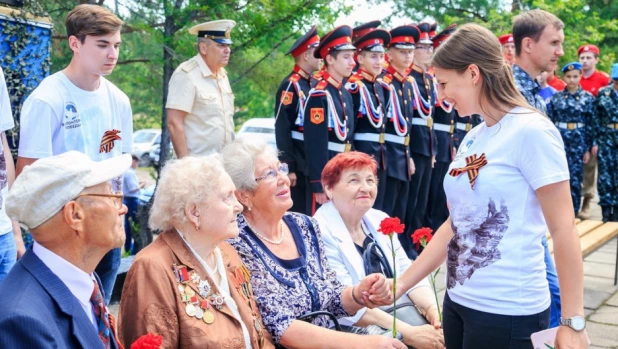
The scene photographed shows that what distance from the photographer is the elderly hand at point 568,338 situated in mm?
2338

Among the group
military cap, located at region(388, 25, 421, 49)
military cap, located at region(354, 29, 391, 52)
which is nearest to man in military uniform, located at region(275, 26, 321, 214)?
military cap, located at region(354, 29, 391, 52)

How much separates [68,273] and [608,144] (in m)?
8.27

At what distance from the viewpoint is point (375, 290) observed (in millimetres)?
3201

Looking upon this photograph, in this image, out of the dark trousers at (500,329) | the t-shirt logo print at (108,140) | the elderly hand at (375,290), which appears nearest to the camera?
the dark trousers at (500,329)

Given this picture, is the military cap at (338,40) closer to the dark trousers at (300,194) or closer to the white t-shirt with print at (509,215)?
the dark trousers at (300,194)

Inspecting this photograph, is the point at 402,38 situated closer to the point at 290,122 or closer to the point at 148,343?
the point at 290,122

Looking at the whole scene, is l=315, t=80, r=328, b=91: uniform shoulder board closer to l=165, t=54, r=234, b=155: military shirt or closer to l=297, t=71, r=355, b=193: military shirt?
l=297, t=71, r=355, b=193: military shirt

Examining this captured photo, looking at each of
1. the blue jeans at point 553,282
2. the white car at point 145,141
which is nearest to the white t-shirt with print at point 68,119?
the blue jeans at point 553,282

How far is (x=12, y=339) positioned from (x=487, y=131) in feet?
5.13

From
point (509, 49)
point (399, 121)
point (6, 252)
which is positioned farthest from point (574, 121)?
point (6, 252)

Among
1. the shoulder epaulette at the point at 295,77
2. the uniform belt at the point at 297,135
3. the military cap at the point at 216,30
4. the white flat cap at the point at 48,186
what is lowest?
the uniform belt at the point at 297,135

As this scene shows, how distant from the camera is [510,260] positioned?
242 centimetres

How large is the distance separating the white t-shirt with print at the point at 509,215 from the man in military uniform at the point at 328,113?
3250 millimetres

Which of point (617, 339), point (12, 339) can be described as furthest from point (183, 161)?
point (617, 339)
